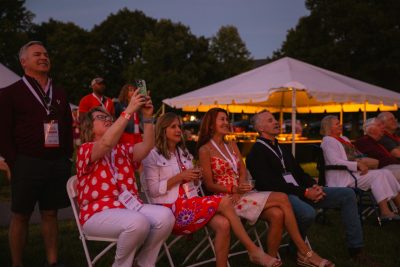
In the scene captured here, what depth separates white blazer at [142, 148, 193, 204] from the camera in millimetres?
4055

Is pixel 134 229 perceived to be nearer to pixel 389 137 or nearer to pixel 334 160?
pixel 334 160

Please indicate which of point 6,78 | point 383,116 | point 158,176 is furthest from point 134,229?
point 6,78

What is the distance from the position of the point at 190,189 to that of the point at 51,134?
4.14ft

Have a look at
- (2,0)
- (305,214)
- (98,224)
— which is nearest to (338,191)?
(305,214)

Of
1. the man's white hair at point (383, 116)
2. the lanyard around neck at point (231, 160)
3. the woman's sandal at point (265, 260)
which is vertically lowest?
the woman's sandal at point (265, 260)

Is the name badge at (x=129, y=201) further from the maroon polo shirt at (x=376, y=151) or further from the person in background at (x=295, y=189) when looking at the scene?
the maroon polo shirt at (x=376, y=151)

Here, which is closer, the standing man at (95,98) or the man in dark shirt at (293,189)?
the man in dark shirt at (293,189)

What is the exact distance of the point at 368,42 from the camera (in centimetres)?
2980

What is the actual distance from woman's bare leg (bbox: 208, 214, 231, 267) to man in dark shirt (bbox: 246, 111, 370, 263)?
3.35 feet

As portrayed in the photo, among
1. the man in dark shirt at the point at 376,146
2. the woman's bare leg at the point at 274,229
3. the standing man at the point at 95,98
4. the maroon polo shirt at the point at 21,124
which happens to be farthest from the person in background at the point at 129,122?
the man in dark shirt at the point at 376,146

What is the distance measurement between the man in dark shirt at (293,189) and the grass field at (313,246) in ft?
0.95

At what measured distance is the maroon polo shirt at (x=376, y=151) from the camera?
6.91 meters

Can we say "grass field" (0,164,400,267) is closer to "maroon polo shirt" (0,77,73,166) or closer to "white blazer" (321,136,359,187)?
"white blazer" (321,136,359,187)

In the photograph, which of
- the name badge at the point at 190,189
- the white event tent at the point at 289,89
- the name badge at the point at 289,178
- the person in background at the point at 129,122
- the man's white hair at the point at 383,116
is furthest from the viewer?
the white event tent at the point at 289,89
